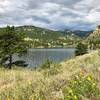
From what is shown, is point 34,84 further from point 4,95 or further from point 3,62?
point 3,62

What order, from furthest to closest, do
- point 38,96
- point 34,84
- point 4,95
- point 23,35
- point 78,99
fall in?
point 23,35 → point 34,84 → point 4,95 → point 38,96 → point 78,99

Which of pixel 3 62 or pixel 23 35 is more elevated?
pixel 23 35

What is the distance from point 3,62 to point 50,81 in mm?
47826

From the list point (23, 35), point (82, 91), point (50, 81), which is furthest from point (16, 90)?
point (23, 35)

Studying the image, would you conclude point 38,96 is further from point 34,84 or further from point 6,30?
point 6,30

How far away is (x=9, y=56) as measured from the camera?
5406cm

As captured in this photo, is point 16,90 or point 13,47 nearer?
point 16,90

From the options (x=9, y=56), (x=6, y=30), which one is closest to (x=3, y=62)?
(x=9, y=56)

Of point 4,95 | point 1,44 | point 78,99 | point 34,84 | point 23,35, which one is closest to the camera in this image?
point 78,99

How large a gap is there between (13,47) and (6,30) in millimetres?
3279

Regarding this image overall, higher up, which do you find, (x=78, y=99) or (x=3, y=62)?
(x=78, y=99)

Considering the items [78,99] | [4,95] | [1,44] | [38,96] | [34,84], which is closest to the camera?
[78,99]

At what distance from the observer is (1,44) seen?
5216 centimetres

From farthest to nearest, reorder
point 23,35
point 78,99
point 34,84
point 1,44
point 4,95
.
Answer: point 23,35 < point 1,44 < point 34,84 < point 4,95 < point 78,99
